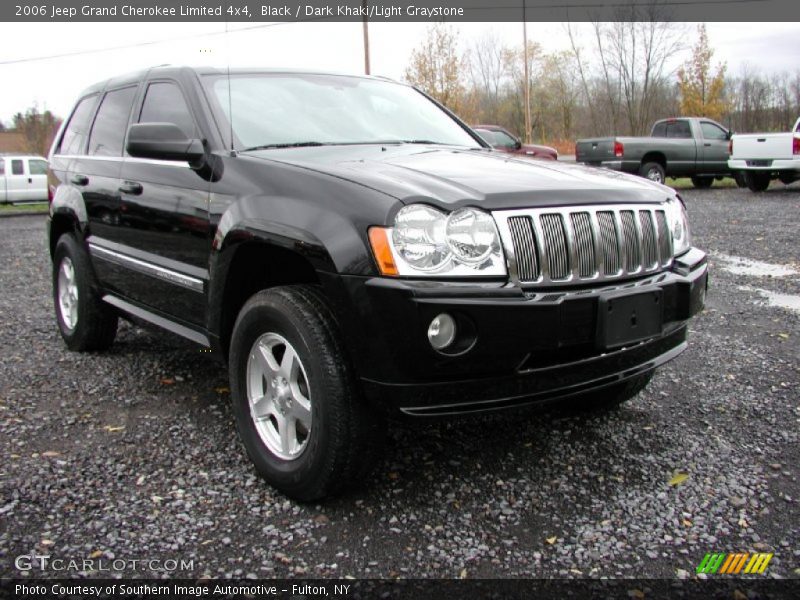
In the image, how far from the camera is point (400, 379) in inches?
99.8

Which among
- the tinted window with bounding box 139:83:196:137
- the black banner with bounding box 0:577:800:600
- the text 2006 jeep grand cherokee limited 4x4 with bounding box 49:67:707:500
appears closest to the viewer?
the black banner with bounding box 0:577:800:600

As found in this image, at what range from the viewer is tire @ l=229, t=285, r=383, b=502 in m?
2.66

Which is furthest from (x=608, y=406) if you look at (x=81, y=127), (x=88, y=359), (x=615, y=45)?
(x=615, y=45)

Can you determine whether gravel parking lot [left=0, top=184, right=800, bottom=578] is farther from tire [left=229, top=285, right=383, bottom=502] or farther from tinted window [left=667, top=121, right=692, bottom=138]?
tinted window [left=667, top=121, right=692, bottom=138]

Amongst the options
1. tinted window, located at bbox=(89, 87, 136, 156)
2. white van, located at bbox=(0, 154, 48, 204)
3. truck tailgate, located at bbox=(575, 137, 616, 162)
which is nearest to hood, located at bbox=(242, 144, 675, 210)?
tinted window, located at bbox=(89, 87, 136, 156)

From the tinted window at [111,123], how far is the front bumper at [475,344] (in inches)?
100.0

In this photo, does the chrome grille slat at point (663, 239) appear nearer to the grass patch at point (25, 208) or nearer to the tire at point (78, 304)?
the tire at point (78, 304)

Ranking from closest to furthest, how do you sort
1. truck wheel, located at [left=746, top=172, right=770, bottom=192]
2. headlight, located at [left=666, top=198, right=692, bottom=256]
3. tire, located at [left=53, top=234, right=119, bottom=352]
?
headlight, located at [left=666, top=198, right=692, bottom=256] < tire, located at [left=53, top=234, right=119, bottom=352] < truck wheel, located at [left=746, top=172, right=770, bottom=192]

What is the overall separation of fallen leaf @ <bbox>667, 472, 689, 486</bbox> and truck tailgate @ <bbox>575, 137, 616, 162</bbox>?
51.3ft

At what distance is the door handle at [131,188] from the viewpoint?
3.92 metres

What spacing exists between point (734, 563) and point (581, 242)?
1.21 m

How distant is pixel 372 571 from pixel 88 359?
10.8 ft

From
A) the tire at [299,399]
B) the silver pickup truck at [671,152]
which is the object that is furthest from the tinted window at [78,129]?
the silver pickup truck at [671,152]

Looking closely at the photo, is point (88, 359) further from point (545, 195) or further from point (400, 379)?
point (545, 195)
